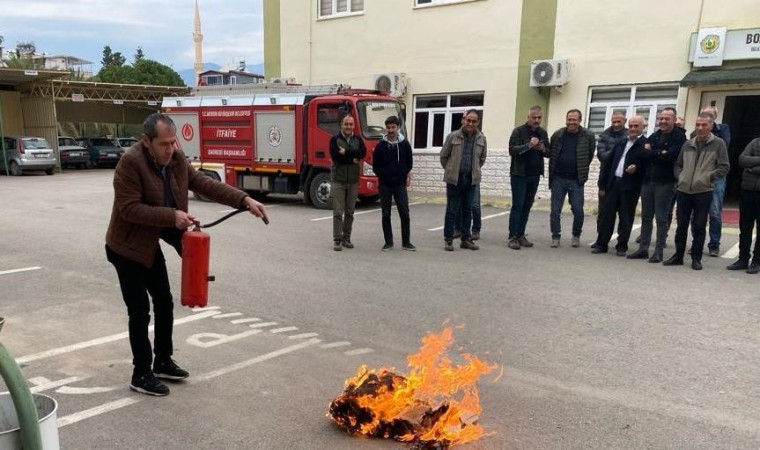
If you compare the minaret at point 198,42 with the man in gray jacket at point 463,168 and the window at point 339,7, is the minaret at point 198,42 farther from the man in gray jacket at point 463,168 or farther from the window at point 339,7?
the man in gray jacket at point 463,168

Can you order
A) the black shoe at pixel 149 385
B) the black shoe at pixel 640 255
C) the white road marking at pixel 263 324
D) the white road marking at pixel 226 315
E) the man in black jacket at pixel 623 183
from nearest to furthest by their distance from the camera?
1. the black shoe at pixel 149 385
2. the white road marking at pixel 263 324
3. the white road marking at pixel 226 315
4. the man in black jacket at pixel 623 183
5. the black shoe at pixel 640 255

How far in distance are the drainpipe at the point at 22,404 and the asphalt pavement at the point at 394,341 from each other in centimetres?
135

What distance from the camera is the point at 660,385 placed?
3.98 metres

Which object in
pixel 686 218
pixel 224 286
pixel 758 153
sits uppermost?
pixel 758 153

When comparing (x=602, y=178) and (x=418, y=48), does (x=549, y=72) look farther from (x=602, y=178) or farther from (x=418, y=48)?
(x=602, y=178)

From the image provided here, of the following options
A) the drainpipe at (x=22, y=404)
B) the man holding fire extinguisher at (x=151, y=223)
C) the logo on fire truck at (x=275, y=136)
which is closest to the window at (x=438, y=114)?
the logo on fire truck at (x=275, y=136)

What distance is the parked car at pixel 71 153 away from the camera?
2812 centimetres

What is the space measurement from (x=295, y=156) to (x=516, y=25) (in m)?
6.94

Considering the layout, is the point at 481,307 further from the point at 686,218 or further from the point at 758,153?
the point at 758,153

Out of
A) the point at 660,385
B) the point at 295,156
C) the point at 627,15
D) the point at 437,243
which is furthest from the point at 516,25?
the point at 660,385

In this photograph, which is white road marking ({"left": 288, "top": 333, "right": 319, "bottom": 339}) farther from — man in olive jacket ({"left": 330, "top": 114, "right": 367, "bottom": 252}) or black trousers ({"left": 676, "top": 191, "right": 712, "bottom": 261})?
black trousers ({"left": 676, "top": 191, "right": 712, "bottom": 261})

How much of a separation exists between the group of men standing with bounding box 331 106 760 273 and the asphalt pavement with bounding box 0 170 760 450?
0.51 meters

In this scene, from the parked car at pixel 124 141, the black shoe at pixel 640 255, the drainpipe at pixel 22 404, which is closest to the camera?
the drainpipe at pixel 22 404

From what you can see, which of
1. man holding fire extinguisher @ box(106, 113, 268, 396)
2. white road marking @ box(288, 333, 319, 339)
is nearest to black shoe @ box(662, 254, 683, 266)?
white road marking @ box(288, 333, 319, 339)
